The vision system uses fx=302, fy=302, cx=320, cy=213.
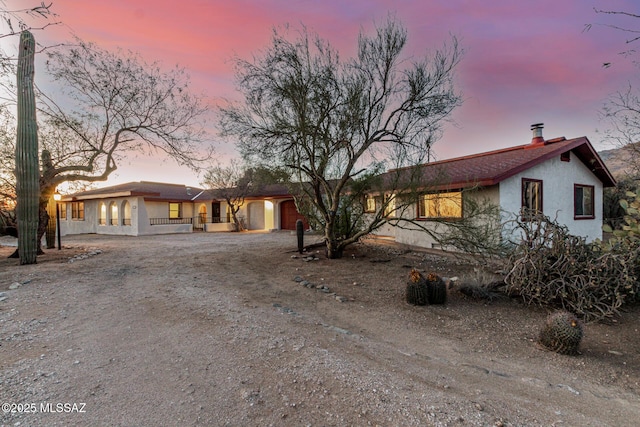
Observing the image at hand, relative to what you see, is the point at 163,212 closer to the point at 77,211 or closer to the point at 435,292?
the point at 77,211

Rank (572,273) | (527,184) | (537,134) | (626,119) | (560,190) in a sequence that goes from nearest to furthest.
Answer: (572,273)
(626,119)
(527,184)
(560,190)
(537,134)

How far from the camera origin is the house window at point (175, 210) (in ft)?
75.3

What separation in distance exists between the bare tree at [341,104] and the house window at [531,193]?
4.30m

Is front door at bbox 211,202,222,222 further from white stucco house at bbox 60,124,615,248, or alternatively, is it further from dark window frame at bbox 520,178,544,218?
dark window frame at bbox 520,178,544,218

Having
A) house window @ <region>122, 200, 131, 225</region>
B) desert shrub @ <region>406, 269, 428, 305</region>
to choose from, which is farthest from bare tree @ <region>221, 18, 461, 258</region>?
house window @ <region>122, 200, 131, 225</region>

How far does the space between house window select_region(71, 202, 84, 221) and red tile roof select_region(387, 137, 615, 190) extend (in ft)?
80.5

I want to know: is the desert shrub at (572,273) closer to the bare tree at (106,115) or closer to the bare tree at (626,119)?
the bare tree at (626,119)

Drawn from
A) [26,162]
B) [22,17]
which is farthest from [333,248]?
[26,162]

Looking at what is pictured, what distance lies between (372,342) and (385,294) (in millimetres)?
2440

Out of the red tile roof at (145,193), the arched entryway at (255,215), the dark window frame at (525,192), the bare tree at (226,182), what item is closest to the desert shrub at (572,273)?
the dark window frame at (525,192)

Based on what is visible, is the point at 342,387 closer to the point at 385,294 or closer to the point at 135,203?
the point at 385,294

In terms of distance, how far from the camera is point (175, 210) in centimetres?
2328

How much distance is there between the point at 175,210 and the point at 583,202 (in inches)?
963

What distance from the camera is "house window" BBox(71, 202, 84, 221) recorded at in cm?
2306
